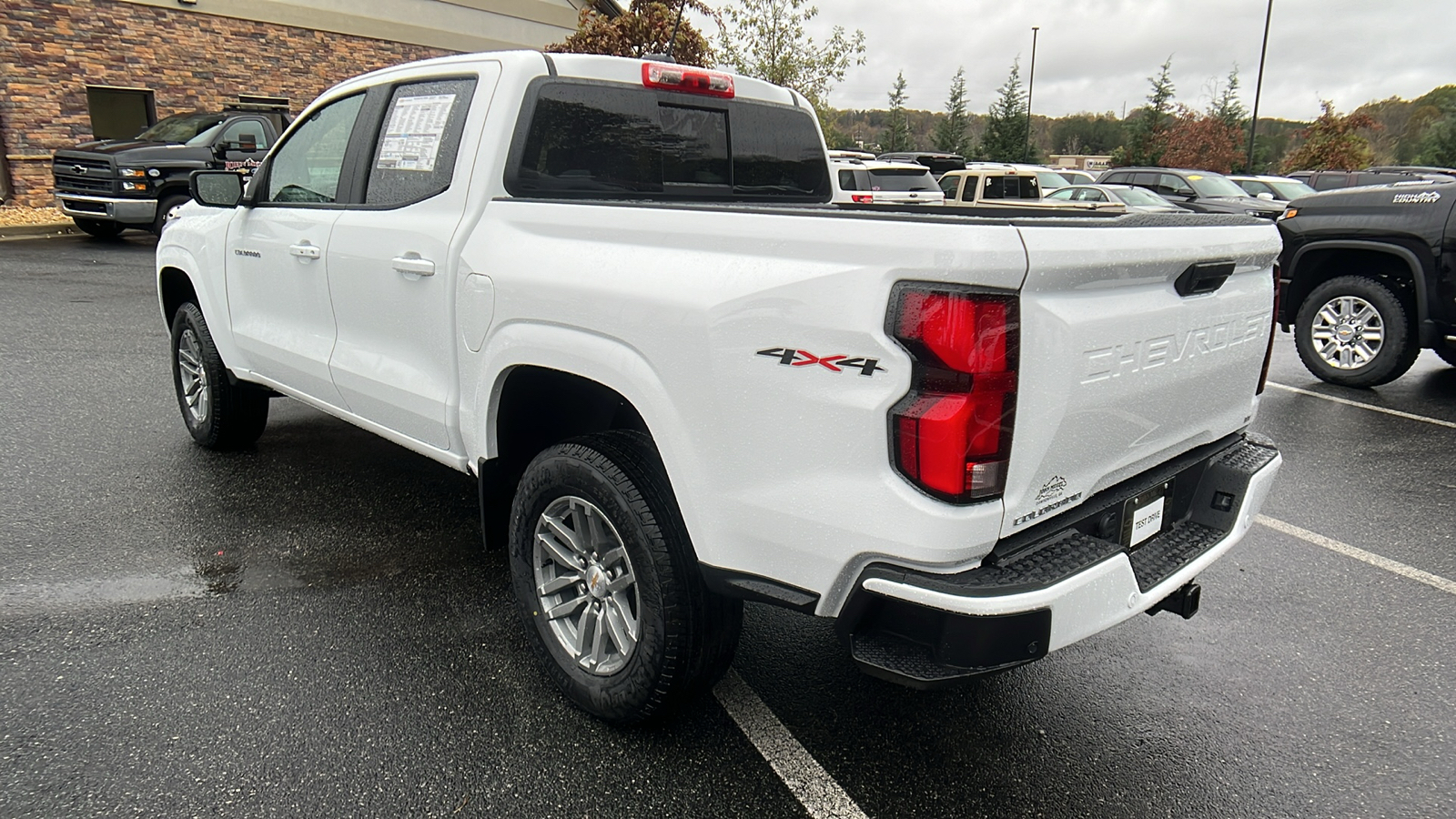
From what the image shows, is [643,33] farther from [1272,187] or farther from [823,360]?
[823,360]

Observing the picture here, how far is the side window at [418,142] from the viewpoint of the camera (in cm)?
317

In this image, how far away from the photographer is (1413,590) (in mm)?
3770

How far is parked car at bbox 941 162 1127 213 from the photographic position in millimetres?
2963

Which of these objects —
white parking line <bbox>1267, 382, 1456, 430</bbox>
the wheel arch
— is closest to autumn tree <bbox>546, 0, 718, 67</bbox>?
the wheel arch

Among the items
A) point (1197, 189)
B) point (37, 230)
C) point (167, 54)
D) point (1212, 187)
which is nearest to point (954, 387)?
point (37, 230)

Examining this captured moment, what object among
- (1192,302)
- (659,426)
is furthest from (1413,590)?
(659,426)

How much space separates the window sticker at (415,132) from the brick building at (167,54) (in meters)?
17.9

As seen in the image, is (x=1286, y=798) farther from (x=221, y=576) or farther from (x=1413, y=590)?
(x=221, y=576)

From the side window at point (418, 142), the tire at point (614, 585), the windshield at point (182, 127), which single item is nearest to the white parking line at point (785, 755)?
the tire at point (614, 585)

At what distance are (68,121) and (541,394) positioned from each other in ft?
62.4

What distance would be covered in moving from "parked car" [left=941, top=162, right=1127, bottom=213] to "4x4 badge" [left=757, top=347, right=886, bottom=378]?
1.21 metres

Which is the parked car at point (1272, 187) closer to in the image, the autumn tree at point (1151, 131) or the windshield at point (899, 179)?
the windshield at point (899, 179)

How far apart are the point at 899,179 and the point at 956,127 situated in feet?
178

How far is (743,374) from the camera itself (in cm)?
214
